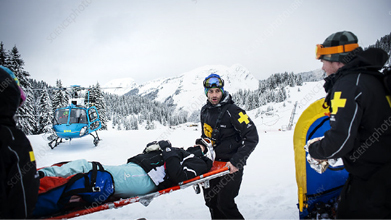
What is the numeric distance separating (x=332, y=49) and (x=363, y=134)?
96 centimetres

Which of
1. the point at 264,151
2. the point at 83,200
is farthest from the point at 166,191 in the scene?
the point at 264,151

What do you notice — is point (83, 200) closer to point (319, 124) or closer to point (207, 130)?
point (207, 130)

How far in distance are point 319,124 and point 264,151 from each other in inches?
243

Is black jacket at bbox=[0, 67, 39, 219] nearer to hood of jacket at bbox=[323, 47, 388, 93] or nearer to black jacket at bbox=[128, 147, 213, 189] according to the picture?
black jacket at bbox=[128, 147, 213, 189]

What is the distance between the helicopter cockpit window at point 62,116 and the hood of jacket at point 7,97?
10.6m

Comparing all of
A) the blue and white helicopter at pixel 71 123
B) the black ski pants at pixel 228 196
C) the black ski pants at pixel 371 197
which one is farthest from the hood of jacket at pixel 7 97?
the blue and white helicopter at pixel 71 123

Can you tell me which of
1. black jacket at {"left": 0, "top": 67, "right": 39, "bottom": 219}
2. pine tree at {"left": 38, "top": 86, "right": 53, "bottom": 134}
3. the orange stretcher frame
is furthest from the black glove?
pine tree at {"left": 38, "top": 86, "right": 53, "bottom": 134}

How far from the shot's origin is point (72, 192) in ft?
7.79

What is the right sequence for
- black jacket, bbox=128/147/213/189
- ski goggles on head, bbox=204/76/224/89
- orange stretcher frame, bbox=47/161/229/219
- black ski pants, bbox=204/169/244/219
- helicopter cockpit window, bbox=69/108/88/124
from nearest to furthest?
1. orange stretcher frame, bbox=47/161/229/219
2. black jacket, bbox=128/147/213/189
3. black ski pants, bbox=204/169/244/219
4. ski goggles on head, bbox=204/76/224/89
5. helicopter cockpit window, bbox=69/108/88/124

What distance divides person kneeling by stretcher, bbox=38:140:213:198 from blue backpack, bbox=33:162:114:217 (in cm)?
19

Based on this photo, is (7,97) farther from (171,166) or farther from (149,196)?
(171,166)

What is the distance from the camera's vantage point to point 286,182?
16.6ft

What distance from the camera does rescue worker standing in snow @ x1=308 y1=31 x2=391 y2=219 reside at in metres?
1.63

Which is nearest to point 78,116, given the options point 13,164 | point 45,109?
point 13,164
